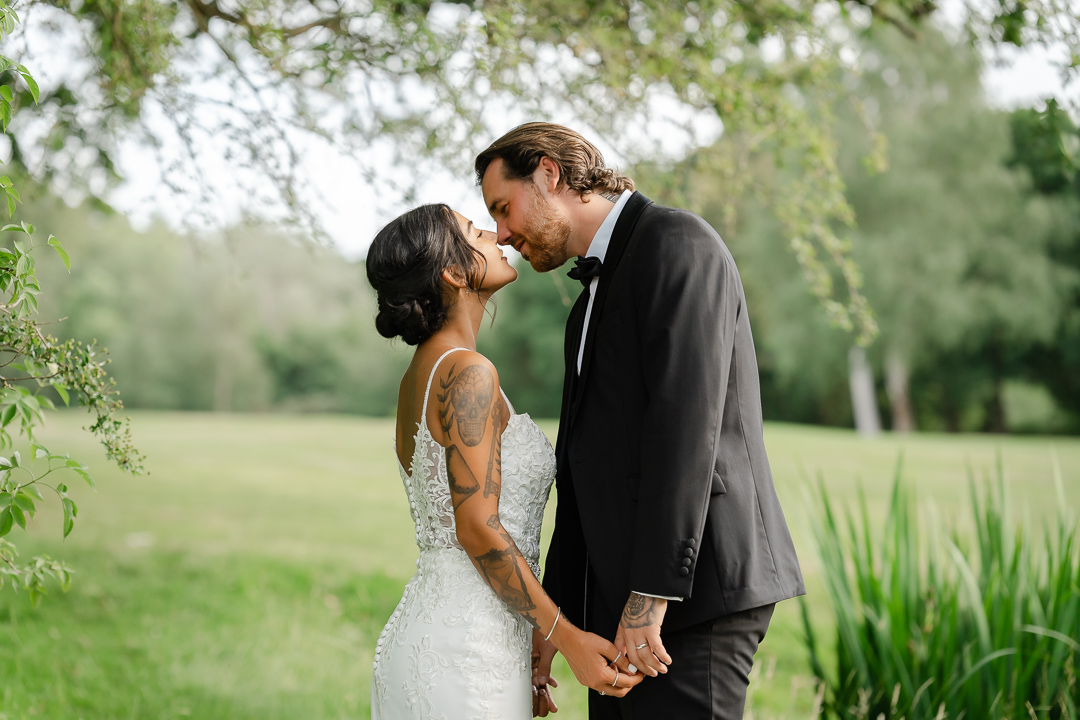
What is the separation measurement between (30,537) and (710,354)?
9.24 metres

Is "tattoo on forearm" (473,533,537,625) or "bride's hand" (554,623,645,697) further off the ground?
"tattoo on forearm" (473,533,537,625)

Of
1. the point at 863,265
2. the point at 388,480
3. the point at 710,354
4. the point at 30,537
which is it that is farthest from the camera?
the point at 863,265

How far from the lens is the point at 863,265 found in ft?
80.0

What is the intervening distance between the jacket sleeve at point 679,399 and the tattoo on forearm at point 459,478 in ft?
1.52

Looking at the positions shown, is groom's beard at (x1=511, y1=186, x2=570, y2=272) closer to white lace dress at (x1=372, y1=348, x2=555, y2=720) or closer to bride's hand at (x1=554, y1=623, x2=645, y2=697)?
white lace dress at (x1=372, y1=348, x2=555, y2=720)

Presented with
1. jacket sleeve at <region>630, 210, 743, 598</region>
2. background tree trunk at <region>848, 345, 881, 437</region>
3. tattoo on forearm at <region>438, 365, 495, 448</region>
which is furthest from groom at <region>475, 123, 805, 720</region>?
background tree trunk at <region>848, 345, 881, 437</region>

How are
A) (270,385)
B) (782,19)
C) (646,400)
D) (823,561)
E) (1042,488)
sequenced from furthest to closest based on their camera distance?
(270,385) → (1042,488) → (782,19) → (823,561) → (646,400)

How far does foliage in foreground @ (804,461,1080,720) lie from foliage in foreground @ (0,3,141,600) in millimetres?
3071

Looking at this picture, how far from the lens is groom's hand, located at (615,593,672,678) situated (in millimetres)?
2053

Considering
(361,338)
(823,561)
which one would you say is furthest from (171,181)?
(361,338)

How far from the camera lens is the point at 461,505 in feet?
7.52

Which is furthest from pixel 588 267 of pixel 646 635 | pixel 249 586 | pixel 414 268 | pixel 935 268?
pixel 935 268

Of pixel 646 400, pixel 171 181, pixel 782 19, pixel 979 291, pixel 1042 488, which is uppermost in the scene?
pixel 979 291

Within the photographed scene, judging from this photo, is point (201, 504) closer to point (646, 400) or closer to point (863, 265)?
point (646, 400)
